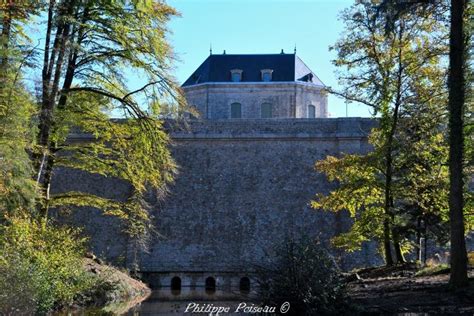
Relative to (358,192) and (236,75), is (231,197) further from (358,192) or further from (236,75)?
(236,75)

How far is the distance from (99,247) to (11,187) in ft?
49.2

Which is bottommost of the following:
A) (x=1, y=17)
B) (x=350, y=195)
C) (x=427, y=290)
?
(x=427, y=290)

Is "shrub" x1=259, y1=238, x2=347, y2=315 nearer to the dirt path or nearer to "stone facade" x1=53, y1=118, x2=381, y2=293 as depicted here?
the dirt path

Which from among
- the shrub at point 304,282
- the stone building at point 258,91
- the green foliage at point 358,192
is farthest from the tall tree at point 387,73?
the stone building at point 258,91

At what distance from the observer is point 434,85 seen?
46.2 ft

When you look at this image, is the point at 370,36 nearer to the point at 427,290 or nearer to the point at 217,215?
the point at 427,290

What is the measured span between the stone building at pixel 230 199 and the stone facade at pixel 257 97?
11.4 metres

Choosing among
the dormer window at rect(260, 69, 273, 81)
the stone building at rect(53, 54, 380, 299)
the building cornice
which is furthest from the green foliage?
the dormer window at rect(260, 69, 273, 81)

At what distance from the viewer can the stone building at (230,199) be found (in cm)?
2478

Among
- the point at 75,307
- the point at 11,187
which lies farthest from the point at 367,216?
the point at 11,187

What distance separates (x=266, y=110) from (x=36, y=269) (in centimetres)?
2859

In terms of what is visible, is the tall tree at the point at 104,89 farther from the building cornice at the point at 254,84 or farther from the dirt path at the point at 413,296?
the building cornice at the point at 254,84

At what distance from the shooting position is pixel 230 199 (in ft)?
84.6

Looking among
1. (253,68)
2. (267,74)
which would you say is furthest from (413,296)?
(253,68)
